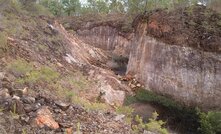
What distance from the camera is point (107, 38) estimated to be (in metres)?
42.2

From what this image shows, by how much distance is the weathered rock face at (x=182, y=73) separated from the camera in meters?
22.2

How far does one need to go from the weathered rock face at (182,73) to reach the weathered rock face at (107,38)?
14.9 meters

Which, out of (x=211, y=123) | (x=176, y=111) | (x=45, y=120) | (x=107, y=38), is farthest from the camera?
(x=107, y=38)

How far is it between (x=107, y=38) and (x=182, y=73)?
19950 mm

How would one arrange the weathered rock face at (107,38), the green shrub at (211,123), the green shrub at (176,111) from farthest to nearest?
the weathered rock face at (107,38), the green shrub at (176,111), the green shrub at (211,123)

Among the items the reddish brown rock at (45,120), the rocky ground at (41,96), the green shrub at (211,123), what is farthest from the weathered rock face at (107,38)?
the reddish brown rock at (45,120)

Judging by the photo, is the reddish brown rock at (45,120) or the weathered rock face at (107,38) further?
the weathered rock face at (107,38)

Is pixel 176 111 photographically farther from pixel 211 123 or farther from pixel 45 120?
pixel 45 120

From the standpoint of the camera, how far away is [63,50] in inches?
Answer: 891

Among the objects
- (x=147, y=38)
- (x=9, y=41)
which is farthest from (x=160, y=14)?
(x=9, y=41)

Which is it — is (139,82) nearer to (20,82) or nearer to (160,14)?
(160,14)

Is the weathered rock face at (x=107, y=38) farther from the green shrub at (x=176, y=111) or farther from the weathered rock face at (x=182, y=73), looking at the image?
the green shrub at (x=176, y=111)

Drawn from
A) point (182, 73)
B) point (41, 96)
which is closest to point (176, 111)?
point (182, 73)

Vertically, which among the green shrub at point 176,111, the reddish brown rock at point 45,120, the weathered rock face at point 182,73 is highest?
the reddish brown rock at point 45,120
